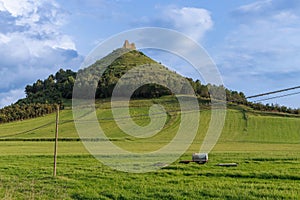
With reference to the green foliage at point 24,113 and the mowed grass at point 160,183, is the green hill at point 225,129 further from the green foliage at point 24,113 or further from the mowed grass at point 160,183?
the mowed grass at point 160,183

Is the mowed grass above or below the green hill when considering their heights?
below

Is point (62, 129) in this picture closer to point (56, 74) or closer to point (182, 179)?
point (182, 179)

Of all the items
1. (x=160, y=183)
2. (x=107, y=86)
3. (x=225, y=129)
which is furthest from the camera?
(x=225, y=129)

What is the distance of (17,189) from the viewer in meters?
11.6

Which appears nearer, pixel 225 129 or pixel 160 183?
pixel 160 183

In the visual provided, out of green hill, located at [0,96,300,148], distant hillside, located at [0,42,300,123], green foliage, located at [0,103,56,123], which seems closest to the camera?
distant hillside, located at [0,42,300,123]

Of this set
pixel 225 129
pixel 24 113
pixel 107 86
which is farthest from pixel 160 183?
pixel 24 113

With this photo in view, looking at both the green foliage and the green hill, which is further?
the green foliage

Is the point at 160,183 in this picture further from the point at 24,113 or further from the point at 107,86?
the point at 24,113

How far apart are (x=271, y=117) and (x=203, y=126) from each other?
793 inches

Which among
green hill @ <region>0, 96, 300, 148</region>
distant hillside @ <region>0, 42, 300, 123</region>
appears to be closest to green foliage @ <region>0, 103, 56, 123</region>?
distant hillside @ <region>0, 42, 300, 123</region>

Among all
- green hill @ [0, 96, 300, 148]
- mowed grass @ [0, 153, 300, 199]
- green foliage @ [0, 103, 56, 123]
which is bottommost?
mowed grass @ [0, 153, 300, 199]

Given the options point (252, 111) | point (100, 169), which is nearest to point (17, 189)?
point (100, 169)

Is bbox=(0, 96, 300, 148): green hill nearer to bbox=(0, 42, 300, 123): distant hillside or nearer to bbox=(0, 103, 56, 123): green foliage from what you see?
bbox=(0, 42, 300, 123): distant hillside
